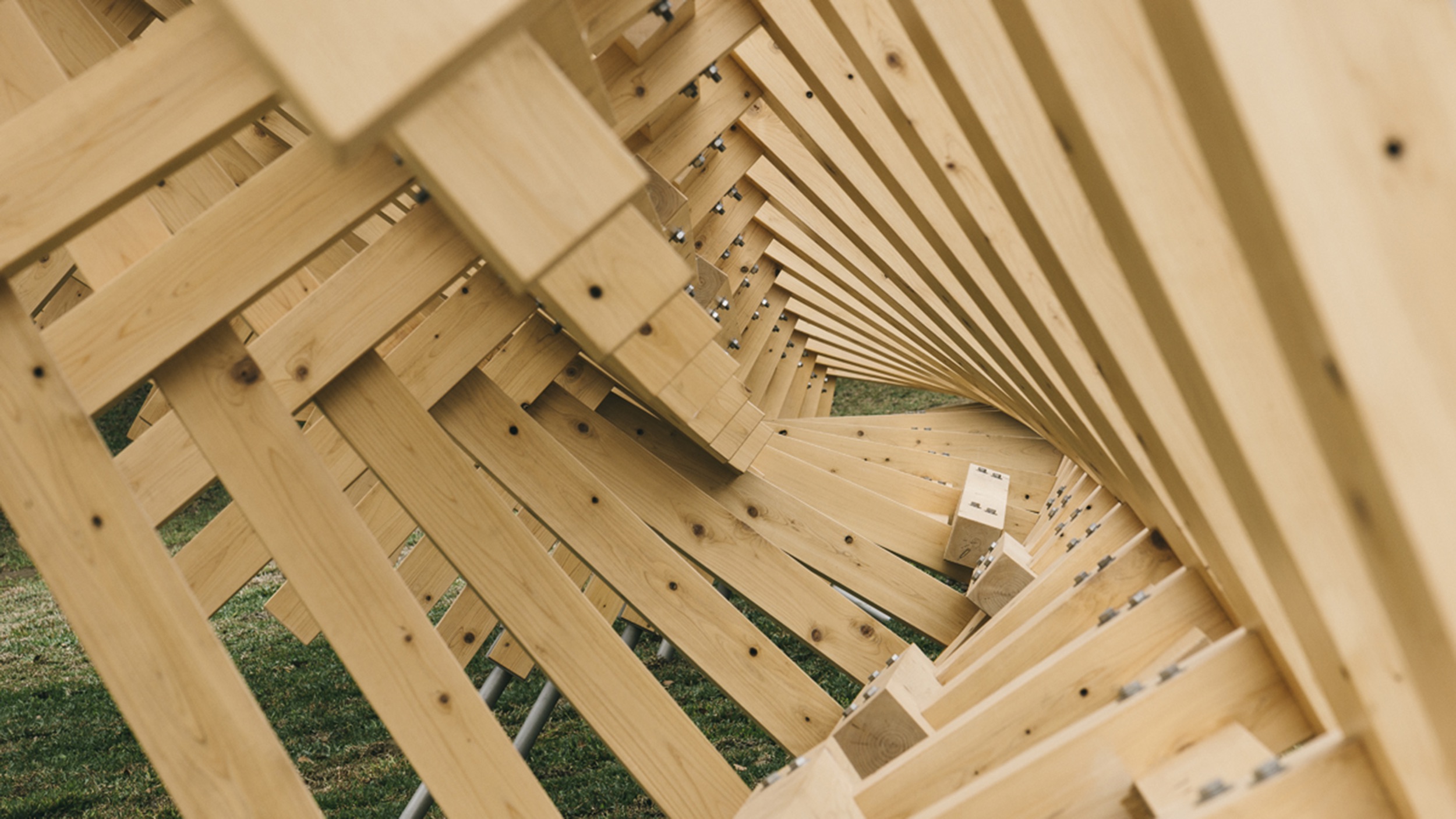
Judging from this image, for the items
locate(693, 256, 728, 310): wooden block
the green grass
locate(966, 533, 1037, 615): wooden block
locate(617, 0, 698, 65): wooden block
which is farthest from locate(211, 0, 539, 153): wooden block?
the green grass

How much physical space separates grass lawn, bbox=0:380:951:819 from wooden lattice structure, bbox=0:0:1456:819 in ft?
7.28

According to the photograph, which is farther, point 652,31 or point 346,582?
point 652,31

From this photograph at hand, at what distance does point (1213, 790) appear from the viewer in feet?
3.50

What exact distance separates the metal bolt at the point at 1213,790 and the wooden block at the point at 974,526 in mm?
2174

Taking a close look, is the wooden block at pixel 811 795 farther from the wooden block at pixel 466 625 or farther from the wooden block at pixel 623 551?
the wooden block at pixel 466 625

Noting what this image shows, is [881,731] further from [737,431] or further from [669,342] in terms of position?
[737,431]

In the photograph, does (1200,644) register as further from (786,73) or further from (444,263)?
(786,73)

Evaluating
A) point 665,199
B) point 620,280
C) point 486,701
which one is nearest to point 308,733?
point 486,701

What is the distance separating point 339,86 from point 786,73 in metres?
2.43

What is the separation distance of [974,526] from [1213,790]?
2257mm

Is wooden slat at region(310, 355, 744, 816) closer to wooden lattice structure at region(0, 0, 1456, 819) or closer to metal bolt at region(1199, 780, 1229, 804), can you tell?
A: wooden lattice structure at region(0, 0, 1456, 819)

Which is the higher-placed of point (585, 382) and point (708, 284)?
point (708, 284)

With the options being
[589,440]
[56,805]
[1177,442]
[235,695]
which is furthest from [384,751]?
[1177,442]

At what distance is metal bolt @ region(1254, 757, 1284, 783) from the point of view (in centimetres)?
101
